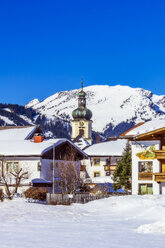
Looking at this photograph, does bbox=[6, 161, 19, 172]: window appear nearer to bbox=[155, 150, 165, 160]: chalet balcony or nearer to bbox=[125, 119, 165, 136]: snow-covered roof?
bbox=[125, 119, 165, 136]: snow-covered roof

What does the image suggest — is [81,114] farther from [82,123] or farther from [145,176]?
[145,176]

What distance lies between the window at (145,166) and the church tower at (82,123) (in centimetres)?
10668

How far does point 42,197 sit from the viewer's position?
154ft

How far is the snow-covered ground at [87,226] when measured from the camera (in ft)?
54.9

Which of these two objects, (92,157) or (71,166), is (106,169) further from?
(71,166)

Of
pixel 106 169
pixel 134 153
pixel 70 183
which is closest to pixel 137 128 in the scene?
pixel 134 153

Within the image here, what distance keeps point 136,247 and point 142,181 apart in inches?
1295

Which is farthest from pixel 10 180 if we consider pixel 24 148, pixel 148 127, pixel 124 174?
pixel 124 174

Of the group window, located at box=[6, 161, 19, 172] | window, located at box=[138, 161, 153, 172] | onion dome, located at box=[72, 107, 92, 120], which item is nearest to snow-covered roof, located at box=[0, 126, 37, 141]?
window, located at box=[6, 161, 19, 172]

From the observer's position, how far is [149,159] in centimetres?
4797

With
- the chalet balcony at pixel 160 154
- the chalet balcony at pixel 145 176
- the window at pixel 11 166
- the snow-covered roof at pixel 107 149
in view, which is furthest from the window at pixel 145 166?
the snow-covered roof at pixel 107 149

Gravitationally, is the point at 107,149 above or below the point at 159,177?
above

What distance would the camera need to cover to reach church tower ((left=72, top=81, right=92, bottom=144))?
159625 millimetres

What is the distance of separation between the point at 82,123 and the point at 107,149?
7717 centimetres
